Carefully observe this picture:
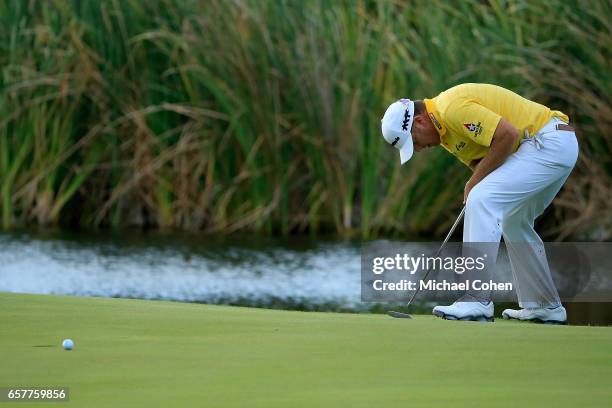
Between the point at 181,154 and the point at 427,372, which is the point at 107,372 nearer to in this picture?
the point at 427,372

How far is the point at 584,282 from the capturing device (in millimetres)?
13203

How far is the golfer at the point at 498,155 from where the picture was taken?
708cm

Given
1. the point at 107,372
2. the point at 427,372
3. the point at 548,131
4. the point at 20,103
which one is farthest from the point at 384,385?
the point at 20,103

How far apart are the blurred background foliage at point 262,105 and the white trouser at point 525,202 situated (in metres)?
7.28

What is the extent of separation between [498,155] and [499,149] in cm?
5

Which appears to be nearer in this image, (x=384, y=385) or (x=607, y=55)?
(x=384, y=385)

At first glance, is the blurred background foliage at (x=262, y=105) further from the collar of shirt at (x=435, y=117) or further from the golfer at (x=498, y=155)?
the collar of shirt at (x=435, y=117)

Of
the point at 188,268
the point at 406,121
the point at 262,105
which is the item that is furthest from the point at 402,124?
the point at 262,105

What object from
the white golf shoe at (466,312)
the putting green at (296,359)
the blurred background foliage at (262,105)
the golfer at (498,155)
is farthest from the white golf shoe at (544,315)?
the blurred background foliage at (262,105)

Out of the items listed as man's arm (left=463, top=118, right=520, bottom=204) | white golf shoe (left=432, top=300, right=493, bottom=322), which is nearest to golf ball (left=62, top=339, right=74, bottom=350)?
white golf shoe (left=432, top=300, right=493, bottom=322)

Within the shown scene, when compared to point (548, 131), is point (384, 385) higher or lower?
lower

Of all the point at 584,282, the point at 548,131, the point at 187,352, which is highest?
the point at 548,131

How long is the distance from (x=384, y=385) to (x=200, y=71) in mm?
11562

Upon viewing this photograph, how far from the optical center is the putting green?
478 cm
